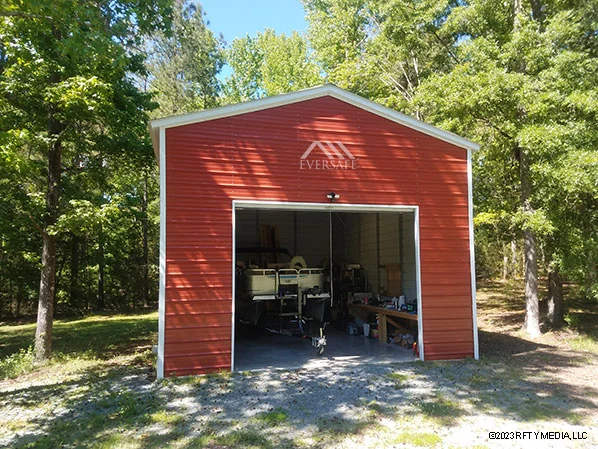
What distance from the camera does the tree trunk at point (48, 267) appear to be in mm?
8891

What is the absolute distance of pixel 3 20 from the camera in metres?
7.88

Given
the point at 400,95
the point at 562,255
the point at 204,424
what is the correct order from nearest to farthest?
1. the point at 204,424
2. the point at 562,255
3. the point at 400,95

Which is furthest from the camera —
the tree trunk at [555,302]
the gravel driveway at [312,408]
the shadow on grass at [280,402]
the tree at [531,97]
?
the tree trunk at [555,302]

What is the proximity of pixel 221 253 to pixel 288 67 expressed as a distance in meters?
23.1

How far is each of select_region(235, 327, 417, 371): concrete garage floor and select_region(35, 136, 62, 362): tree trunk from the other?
377 centimetres

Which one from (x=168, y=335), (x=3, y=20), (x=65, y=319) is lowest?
(x=65, y=319)

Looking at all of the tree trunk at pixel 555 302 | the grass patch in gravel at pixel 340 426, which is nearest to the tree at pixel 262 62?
the tree trunk at pixel 555 302

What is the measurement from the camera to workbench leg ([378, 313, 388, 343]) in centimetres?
951

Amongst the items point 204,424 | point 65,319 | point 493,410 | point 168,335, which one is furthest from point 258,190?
point 65,319

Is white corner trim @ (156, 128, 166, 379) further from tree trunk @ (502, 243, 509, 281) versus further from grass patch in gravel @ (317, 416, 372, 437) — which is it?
tree trunk @ (502, 243, 509, 281)

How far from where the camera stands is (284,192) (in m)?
7.23

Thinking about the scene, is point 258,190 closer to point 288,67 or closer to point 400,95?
point 400,95

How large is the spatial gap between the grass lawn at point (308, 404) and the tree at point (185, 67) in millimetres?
16246

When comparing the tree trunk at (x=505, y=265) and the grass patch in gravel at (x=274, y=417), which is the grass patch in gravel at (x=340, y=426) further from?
the tree trunk at (x=505, y=265)
